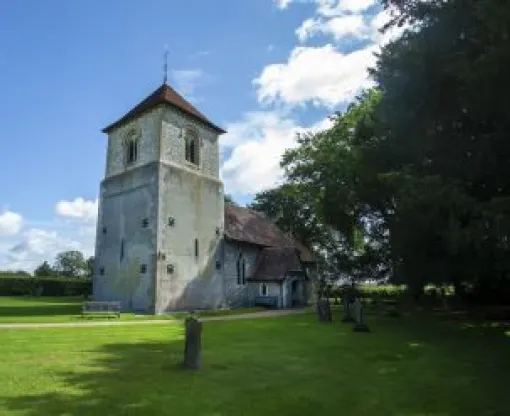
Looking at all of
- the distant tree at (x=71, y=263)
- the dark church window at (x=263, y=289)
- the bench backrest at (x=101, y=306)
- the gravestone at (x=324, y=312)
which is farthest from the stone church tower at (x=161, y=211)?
the distant tree at (x=71, y=263)

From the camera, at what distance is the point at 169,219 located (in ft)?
95.6

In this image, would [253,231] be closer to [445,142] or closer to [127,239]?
[127,239]

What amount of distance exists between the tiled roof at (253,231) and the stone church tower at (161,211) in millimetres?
2710

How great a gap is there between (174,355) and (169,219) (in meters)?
18.4

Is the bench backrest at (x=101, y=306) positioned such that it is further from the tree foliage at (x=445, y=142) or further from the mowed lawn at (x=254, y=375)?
the tree foliage at (x=445, y=142)

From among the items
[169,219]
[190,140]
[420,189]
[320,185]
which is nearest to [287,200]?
[320,185]

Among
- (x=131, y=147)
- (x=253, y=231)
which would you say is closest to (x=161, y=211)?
(x=131, y=147)

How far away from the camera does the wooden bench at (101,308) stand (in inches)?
933

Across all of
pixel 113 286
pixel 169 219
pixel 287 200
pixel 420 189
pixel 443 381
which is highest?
pixel 287 200

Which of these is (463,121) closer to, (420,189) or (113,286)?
(420,189)

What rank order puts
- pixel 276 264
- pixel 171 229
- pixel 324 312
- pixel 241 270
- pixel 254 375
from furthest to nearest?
1. pixel 276 264
2. pixel 241 270
3. pixel 171 229
4. pixel 324 312
5. pixel 254 375

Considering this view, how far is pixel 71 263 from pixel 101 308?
102 m

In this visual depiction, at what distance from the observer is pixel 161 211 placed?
28.6m

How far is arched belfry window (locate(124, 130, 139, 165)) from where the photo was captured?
104 feet
